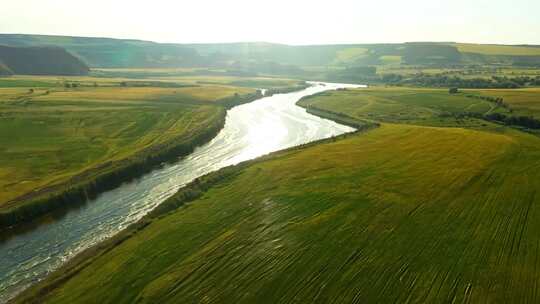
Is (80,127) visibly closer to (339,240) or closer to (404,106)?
(339,240)

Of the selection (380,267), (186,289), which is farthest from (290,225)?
(186,289)

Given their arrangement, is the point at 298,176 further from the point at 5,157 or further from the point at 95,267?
the point at 5,157

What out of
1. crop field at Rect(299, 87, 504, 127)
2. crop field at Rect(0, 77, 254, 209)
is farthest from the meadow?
crop field at Rect(299, 87, 504, 127)

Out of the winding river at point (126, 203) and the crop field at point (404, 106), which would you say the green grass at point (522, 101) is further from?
the winding river at point (126, 203)

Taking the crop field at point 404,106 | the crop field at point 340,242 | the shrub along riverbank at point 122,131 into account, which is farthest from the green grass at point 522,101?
the shrub along riverbank at point 122,131

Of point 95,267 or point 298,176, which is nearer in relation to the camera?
point 95,267

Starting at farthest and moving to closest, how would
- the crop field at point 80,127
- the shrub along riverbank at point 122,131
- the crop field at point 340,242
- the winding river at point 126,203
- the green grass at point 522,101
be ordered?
the green grass at point 522,101
the crop field at point 80,127
the shrub along riverbank at point 122,131
the winding river at point 126,203
the crop field at point 340,242

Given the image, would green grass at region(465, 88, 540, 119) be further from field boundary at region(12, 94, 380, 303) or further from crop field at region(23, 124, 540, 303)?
field boundary at region(12, 94, 380, 303)
